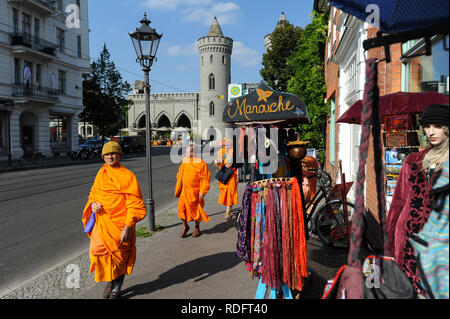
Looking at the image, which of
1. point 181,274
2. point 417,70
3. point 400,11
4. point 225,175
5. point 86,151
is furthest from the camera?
point 86,151

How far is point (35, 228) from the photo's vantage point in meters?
6.81

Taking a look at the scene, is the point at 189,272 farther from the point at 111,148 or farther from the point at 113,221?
the point at 111,148

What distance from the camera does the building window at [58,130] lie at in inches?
1253

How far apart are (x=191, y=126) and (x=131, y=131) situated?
47.3 ft

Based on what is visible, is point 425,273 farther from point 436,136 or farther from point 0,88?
point 0,88

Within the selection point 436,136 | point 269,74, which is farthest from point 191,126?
point 436,136

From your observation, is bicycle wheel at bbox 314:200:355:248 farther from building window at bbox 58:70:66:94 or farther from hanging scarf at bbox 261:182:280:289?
building window at bbox 58:70:66:94

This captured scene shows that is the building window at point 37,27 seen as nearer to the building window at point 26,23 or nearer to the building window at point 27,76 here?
the building window at point 26,23

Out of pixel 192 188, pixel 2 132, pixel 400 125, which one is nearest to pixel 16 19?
pixel 2 132

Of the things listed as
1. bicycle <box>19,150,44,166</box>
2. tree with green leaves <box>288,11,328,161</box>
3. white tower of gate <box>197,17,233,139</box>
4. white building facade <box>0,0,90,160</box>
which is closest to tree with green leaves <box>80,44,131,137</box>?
white building facade <box>0,0,90,160</box>

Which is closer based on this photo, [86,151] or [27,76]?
[27,76]

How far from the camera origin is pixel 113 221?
359 centimetres

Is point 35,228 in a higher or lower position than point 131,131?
lower

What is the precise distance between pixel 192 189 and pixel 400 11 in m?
4.85
